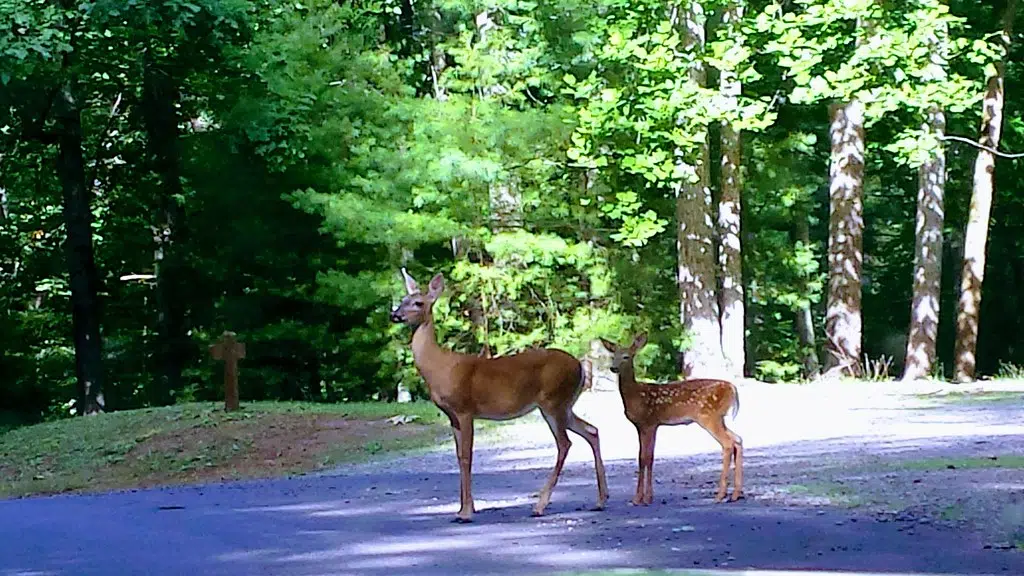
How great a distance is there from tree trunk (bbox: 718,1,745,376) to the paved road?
12615 mm

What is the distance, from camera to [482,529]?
932 centimetres

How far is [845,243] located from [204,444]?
14022 mm

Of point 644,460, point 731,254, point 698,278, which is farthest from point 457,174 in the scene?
point 644,460

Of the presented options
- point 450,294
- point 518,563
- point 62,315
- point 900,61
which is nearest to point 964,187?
point 450,294

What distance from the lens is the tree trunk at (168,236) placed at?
3388 centimetres

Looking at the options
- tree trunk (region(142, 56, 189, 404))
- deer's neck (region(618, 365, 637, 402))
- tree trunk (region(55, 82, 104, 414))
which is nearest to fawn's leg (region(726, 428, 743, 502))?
deer's neck (region(618, 365, 637, 402))

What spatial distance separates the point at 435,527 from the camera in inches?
380

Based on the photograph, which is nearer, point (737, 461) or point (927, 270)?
point (737, 461)

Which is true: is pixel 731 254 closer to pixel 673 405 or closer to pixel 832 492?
pixel 832 492

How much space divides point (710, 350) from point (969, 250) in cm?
583

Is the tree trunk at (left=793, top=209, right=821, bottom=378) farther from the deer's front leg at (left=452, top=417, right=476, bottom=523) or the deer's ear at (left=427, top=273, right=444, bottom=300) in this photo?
the deer's ear at (left=427, top=273, right=444, bottom=300)

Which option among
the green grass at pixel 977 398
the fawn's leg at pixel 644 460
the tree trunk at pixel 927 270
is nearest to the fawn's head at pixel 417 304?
the fawn's leg at pixel 644 460

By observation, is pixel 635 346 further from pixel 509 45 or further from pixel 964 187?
pixel 964 187

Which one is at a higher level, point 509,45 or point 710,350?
point 509,45
